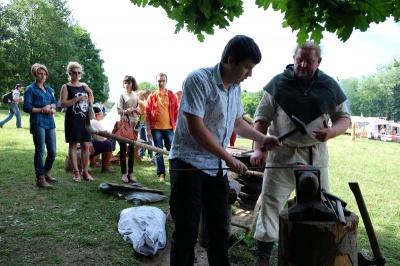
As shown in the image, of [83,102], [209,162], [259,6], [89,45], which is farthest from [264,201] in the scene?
[89,45]

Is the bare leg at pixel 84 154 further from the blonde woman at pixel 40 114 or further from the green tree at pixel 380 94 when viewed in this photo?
the green tree at pixel 380 94

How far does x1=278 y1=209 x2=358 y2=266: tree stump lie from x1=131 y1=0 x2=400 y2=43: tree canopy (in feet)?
3.84

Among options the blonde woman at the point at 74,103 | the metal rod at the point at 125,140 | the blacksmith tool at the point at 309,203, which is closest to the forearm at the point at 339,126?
the blacksmith tool at the point at 309,203

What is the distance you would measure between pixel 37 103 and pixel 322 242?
495 centimetres

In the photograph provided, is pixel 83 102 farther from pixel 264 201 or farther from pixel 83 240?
pixel 264 201

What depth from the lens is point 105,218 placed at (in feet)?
14.9

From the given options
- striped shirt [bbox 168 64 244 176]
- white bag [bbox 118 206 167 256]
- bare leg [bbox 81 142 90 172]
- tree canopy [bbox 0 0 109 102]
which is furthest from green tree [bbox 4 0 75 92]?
striped shirt [bbox 168 64 244 176]

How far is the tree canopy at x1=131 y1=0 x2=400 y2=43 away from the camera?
210 cm

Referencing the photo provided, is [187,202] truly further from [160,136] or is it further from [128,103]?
[128,103]

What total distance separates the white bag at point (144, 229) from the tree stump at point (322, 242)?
75.2 inches

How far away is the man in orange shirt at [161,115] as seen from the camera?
21.9ft

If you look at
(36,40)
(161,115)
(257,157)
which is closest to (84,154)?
(161,115)

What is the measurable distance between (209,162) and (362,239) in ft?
9.23

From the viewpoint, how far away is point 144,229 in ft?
12.4
